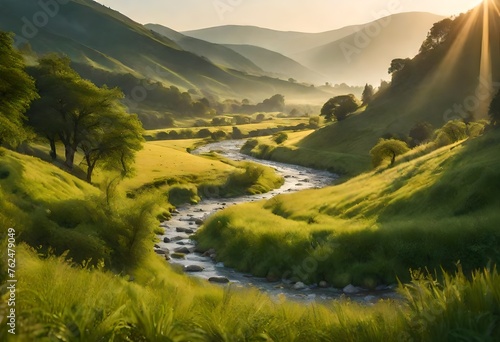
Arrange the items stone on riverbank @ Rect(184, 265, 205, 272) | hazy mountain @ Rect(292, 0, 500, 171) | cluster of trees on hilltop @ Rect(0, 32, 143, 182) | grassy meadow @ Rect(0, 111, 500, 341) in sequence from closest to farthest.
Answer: grassy meadow @ Rect(0, 111, 500, 341), stone on riverbank @ Rect(184, 265, 205, 272), cluster of trees on hilltop @ Rect(0, 32, 143, 182), hazy mountain @ Rect(292, 0, 500, 171)

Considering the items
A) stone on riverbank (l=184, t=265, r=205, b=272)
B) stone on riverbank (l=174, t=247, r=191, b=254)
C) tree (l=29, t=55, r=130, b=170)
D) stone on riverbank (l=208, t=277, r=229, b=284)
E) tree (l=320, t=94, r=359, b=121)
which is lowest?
stone on riverbank (l=174, t=247, r=191, b=254)

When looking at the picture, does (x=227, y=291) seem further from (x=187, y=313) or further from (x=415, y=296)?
(x=415, y=296)

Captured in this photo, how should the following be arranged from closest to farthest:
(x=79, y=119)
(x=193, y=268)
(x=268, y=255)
Answer: (x=193, y=268) < (x=268, y=255) < (x=79, y=119)

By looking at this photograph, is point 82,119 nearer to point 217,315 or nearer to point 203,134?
point 217,315

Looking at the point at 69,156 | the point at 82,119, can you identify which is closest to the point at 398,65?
the point at 82,119

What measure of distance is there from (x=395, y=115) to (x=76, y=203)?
5199 inches

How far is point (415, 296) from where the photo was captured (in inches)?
323

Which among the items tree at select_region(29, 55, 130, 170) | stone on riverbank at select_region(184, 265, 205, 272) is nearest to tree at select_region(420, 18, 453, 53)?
tree at select_region(29, 55, 130, 170)

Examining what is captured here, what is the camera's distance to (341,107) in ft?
518

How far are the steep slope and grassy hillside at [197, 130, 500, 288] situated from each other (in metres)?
61.7

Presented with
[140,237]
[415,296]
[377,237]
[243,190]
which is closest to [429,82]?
[243,190]

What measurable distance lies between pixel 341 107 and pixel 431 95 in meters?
31.2

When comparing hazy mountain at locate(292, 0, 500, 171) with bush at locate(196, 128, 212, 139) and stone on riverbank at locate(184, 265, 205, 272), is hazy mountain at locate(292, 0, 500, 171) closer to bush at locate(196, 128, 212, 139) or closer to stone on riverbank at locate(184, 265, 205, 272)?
bush at locate(196, 128, 212, 139)

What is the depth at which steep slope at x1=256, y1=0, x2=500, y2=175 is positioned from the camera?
127500 mm
